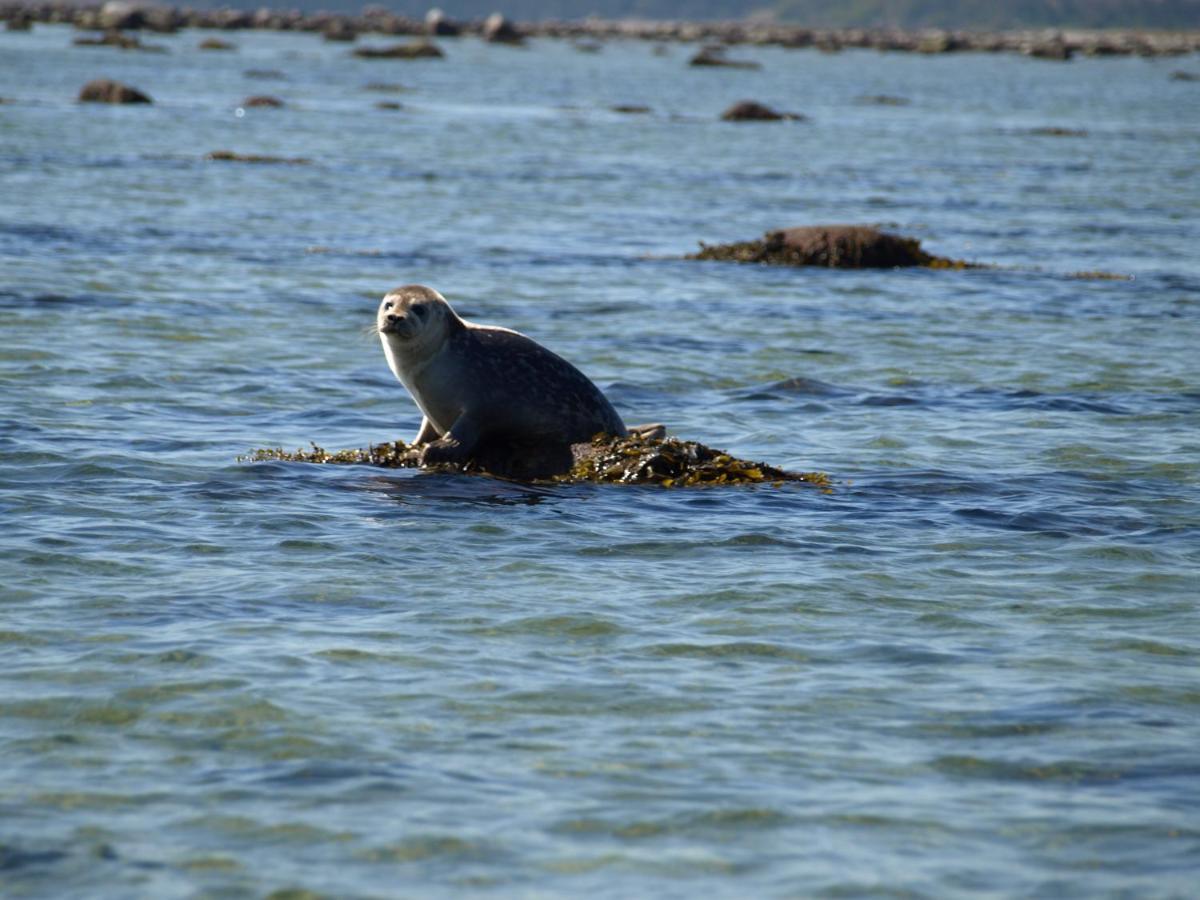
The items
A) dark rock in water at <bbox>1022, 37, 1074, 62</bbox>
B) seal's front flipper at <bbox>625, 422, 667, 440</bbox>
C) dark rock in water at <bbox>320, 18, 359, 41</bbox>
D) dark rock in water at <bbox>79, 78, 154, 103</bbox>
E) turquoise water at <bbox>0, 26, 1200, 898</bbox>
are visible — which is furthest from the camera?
dark rock in water at <bbox>1022, 37, 1074, 62</bbox>

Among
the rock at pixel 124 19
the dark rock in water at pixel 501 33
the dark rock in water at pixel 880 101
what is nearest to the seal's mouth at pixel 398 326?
the dark rock in water at pixel 880 101

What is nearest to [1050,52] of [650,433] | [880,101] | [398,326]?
[880,101]

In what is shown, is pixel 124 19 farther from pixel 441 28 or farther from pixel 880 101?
pixel 880 101

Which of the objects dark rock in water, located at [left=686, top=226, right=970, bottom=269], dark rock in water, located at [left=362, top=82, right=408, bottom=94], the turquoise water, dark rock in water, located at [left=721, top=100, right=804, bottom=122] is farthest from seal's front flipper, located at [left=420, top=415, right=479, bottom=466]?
dark rock in water, located at [left=362, top=82, right=408, bottom=94]

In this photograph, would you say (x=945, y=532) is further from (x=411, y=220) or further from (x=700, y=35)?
(x=700, y=35)

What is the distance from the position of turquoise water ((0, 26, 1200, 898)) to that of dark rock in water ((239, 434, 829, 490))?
0.24m

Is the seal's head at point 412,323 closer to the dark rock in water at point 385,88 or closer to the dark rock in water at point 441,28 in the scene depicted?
the dark rock in water at point 385,88

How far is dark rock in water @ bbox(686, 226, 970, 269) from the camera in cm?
2566

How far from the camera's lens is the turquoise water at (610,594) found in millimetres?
6500

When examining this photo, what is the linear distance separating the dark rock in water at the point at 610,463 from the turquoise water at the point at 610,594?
24 centimetres

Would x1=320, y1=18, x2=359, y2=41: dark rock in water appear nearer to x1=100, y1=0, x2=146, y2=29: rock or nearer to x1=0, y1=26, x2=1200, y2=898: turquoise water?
x1=100, y1=0, x2=146, y2=29: rock

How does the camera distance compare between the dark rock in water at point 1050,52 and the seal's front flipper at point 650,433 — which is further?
the dark rock in water at point 1050,52

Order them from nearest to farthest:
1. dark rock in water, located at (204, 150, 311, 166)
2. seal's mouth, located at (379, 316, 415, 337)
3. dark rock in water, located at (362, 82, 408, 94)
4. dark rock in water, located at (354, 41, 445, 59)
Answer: seal's mouth, located at (379, 316, 415, 337)
dark rock in water, located at (204, 150, 311, 166)
dark rock in water, located at (362, 82, 408, 94)
dark rock in water, located at (354, 41, 445, 59)

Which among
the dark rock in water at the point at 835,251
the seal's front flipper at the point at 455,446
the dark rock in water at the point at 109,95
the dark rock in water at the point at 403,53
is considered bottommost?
the seal's front flipper at the point at 455,446
